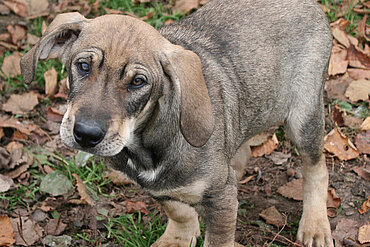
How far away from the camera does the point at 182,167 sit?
3.52 metres

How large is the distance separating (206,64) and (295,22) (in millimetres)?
841

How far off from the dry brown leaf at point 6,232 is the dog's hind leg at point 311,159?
7.20 feet

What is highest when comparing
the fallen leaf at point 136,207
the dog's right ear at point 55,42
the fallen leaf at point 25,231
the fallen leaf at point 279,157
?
the dog's right ear at point 55,42

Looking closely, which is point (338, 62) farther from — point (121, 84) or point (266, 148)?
point (121, 84)

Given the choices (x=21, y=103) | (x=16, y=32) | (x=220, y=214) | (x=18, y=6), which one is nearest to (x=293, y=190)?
(x=220, y=214)

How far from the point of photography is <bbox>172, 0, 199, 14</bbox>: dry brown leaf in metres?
6.38

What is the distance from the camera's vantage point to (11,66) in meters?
5.92

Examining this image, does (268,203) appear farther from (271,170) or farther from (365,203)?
(365,203)

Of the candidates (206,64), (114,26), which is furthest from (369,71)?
(114,26)

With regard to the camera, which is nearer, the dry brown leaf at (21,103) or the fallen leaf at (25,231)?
the fallen leaf at (25,231)

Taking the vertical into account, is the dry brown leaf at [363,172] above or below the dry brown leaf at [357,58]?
below

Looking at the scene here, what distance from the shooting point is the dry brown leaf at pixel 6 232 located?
4262 mm

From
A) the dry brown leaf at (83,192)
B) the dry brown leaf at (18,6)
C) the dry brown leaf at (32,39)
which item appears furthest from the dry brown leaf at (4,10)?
the dry brown leaf at (83,192)

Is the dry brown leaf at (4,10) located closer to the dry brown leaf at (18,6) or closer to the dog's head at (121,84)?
the dry brown leaf at (18,6)
